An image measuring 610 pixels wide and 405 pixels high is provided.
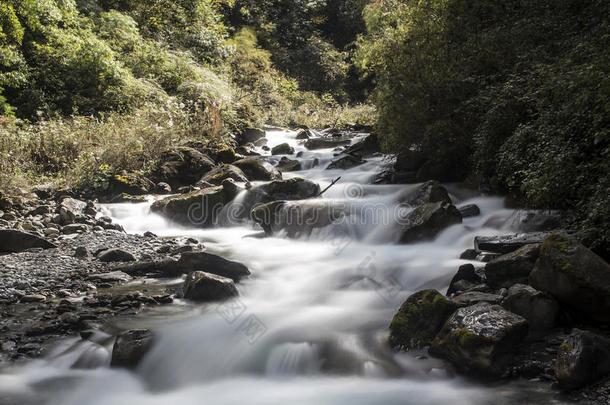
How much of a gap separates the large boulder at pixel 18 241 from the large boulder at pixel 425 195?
22.5 ft

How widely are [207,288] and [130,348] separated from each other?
4.77 feet

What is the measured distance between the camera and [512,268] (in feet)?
15.5

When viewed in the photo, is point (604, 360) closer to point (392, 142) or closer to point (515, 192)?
point (515, 192)

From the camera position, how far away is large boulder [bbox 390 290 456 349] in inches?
167

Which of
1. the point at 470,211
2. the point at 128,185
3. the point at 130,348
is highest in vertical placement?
the point at 128,185

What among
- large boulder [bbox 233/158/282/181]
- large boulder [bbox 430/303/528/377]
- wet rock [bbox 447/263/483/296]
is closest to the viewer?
large boulder [bbox 430/303/528/377]

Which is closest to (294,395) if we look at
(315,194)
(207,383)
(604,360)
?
(207,383)

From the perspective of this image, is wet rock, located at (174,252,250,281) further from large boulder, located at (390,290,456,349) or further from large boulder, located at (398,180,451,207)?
large boulder, located at (398,180,451,207)

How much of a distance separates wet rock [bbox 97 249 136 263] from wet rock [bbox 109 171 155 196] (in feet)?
13.3

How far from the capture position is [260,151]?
53.4 feet

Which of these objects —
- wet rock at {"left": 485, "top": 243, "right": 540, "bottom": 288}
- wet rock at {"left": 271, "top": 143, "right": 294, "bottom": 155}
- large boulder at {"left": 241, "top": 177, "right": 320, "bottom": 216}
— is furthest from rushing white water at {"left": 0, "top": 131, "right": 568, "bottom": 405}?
wet rock at {"left": 271, "top": 143, "right": 294, "bottom": 155}

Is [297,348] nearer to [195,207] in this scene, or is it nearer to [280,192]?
[195,207]

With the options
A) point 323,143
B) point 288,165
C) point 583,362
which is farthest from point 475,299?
point 323,143

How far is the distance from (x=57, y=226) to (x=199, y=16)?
51.3ft
